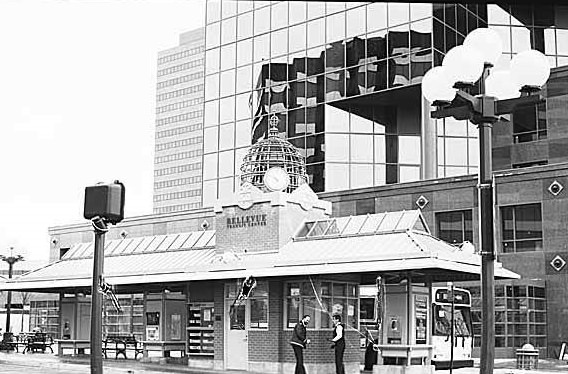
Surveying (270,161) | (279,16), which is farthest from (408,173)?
(270,161)

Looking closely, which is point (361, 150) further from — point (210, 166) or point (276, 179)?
point (276, 179)

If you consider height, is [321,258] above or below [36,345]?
above

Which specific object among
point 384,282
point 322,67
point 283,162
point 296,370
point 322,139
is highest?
point 322,67

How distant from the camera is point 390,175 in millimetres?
35812

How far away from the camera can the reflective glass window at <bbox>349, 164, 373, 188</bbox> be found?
117 ft

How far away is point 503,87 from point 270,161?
12.5 metres

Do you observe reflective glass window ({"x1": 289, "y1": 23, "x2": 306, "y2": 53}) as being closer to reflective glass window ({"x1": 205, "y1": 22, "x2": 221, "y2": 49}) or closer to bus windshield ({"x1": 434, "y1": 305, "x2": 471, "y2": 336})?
reflective glass window ({"x1": 205, "y1": 22, "x2": 221, "y2": 49})

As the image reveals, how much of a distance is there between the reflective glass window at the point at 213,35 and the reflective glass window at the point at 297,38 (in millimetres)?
4477

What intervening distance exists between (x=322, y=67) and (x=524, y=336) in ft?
46.1

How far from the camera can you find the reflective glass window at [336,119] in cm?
3641

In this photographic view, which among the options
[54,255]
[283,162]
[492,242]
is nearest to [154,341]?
[283,162]

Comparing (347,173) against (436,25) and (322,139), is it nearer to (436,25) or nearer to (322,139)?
(322,139)

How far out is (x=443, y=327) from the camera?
71.9ft

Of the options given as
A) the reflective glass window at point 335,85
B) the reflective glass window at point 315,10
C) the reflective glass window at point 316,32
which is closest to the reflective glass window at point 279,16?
the reflective glass window at point 315,10
